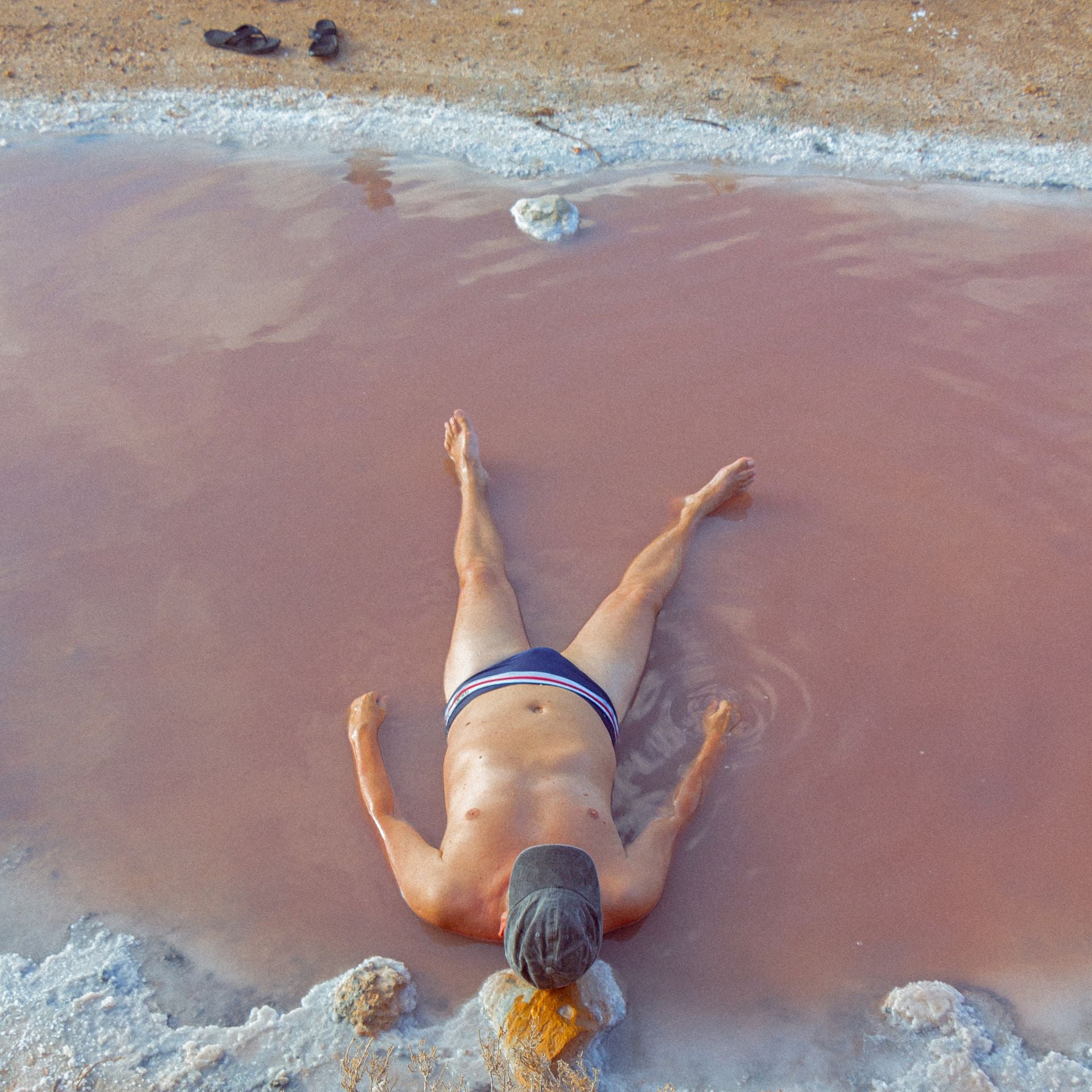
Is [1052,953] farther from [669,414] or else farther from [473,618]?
[669,414]

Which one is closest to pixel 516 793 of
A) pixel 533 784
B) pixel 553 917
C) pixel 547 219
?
pixel 533 784

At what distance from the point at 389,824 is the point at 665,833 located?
82 centimetres

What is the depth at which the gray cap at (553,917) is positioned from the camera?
213cm

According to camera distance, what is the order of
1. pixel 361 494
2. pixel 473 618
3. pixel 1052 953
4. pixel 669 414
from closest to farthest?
pixel 1052 953 → pixel 473 618 → pixel 361 494 → pixel 669 414

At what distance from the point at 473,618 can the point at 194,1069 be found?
1.48 m

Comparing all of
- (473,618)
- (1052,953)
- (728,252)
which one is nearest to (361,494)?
(473,618)

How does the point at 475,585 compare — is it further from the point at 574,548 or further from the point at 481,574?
the point at 574,548

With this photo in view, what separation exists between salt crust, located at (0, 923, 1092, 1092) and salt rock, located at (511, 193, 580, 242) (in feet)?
12.5

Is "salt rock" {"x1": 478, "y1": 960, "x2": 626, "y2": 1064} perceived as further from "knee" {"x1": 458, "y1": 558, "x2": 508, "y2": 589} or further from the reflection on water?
the reflection on water

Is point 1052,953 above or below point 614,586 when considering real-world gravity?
below

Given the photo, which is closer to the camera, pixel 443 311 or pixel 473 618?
pixel 473 618

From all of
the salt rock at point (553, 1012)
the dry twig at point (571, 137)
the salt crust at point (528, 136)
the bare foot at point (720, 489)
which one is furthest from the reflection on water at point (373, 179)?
the salt rock at point (553, 1012)

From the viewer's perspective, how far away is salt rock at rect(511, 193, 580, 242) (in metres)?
5.01

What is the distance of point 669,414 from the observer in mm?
4195
